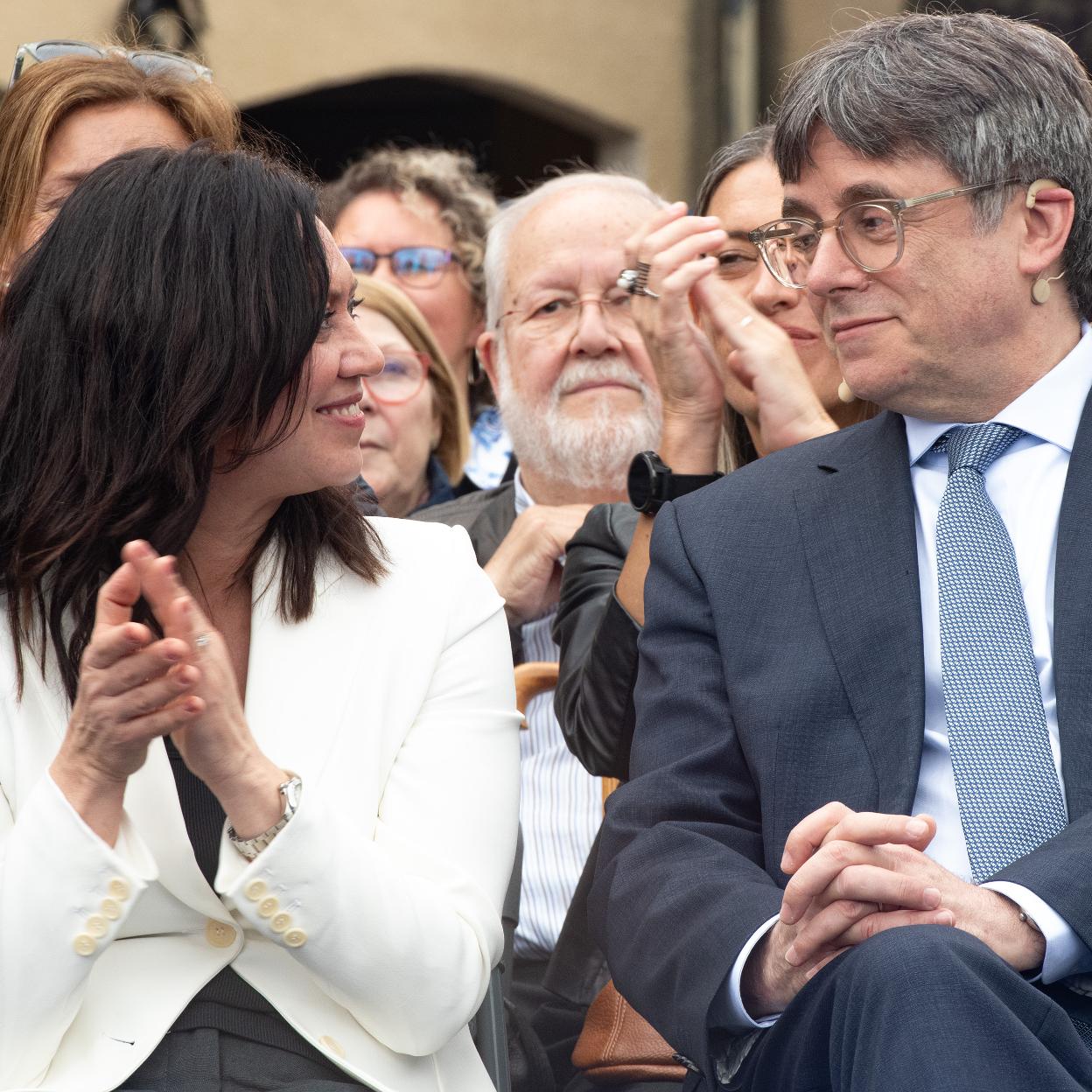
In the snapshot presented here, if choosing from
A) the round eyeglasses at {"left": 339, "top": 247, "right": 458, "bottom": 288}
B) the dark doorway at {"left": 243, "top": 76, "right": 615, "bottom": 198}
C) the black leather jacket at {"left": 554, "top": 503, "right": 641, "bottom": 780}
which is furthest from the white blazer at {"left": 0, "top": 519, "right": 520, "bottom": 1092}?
the dark doorway at {"left": 243, "top": 76, "right": 615, "bottom": 198}

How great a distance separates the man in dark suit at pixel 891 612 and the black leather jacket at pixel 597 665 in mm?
315

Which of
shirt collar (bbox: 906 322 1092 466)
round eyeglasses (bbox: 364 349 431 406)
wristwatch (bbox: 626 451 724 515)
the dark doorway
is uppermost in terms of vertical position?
shirt collar (bbox: 906 322 1092 466)

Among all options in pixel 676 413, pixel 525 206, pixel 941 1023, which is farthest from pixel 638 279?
pixel 941 1023

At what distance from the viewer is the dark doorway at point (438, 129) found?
33.0ft

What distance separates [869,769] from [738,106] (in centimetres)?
652

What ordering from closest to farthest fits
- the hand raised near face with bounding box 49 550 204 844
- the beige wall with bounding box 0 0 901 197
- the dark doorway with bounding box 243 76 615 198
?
the hand raised near face with bounding box 49 550 204 844
the beige wall with bounding box 0 0 901 197
the dark doorway with bounding box 243 76 615 198

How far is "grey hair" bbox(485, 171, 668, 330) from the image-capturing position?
4.71 metres

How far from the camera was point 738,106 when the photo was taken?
8625mm

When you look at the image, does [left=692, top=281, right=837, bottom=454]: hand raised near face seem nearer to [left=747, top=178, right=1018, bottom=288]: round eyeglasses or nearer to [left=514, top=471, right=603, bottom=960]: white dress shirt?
[left=747, top=178, right=1018, bottom=288]: round eyeglasses

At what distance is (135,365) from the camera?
262 cm

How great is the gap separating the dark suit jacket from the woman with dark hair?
24 centimetres

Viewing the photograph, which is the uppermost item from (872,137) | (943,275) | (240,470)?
(872,137)

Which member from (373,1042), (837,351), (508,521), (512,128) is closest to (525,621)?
(508,521)

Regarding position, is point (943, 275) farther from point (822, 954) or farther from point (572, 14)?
point (572, 14)
